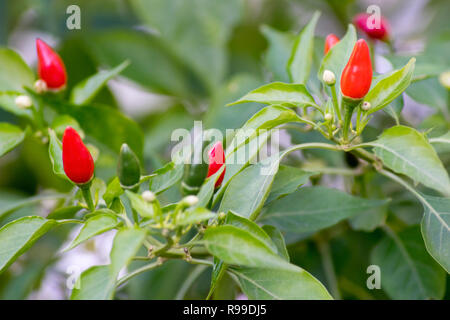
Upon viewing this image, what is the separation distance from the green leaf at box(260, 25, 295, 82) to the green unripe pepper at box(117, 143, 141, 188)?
35cm

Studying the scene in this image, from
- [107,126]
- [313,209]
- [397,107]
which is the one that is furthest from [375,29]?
[107,126]

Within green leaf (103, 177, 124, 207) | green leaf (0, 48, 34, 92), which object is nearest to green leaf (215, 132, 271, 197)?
green leaf (103, 177, 124, 207)

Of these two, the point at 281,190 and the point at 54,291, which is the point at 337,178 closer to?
the point at 281,190

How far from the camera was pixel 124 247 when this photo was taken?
17.9 inches

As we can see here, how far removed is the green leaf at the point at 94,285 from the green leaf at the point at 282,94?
24 centimetres

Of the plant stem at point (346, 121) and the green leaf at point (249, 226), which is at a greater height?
the plant stem at point (346, 121)

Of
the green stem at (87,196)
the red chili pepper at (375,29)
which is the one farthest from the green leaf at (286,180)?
the red chili pepper at (375,29)

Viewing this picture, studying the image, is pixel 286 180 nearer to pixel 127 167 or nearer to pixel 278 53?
pixel 127 167

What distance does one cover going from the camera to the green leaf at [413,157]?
0.50 meters

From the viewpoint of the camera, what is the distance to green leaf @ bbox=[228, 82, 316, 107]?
1.95 ft

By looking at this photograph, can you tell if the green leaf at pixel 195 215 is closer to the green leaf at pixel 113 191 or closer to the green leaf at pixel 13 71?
the green leaf at pixel 113 191

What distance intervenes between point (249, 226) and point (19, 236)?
232mm
